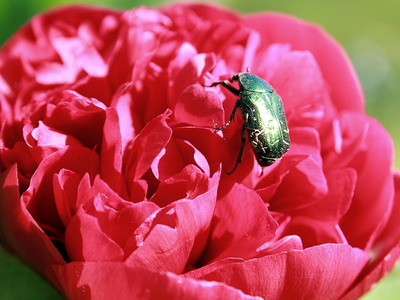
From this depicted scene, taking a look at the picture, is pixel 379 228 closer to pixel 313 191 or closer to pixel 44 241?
pixel 313 191

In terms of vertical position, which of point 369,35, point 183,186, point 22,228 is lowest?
point 369,35

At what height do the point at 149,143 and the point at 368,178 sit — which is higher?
the point at 149,143

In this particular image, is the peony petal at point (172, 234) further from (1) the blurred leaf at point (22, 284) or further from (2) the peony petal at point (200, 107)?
(1) the blurred leaf at point (22, 284)

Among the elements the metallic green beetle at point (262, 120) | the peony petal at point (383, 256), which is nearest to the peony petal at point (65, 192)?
the metallic green beetle at point (262, 120)

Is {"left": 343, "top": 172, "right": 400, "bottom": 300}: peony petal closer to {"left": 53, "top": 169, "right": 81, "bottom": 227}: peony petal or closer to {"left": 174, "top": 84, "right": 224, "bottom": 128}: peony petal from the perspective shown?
{"left": 174, "top": 84, "right": 224, "bottom": 128}: peony petal

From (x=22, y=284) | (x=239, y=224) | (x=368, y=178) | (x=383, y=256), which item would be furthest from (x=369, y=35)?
(x=22, y=284)

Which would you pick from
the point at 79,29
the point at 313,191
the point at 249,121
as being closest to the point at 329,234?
the point at 313,191

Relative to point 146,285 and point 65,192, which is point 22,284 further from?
point 146,285

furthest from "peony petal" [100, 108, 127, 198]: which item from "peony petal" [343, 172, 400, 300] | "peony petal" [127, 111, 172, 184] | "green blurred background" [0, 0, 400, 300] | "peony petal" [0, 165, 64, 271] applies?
"green blurred background" [0, 0, 400, 300]
